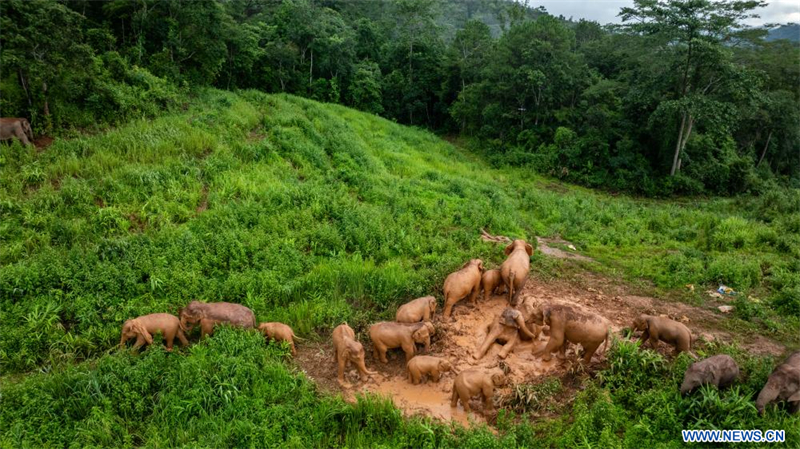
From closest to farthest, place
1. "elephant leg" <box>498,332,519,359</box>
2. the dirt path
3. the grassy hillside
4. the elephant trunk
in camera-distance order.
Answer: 1. the elephant trunk
2. the grassy hillside
3. the dirt path
4. "elephant leg" <box>498,332,519,359</box>

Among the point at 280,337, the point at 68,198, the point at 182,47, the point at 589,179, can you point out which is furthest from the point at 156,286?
the point at 589,179

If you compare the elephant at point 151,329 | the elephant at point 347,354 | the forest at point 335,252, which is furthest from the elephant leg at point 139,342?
the elephant at point 347,354

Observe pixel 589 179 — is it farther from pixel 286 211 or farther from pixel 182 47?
pixel 182 47

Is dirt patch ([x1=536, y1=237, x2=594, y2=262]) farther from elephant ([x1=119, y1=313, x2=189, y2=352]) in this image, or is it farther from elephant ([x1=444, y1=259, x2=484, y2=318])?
elephant ([x1=119, y1=313, x2=189, y2=352])

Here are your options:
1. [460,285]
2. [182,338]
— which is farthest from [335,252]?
[182,338]

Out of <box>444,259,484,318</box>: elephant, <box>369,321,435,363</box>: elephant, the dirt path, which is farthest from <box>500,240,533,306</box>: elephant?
<box>369,321,435,363</box>: elephant

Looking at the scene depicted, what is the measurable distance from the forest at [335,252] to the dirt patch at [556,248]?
0.11 m

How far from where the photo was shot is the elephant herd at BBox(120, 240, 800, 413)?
21.1 feet

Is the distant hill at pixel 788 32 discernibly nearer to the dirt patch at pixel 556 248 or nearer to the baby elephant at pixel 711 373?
the dirt patch at pixel 556 248

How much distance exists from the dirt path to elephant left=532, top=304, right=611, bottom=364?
287 millimetres

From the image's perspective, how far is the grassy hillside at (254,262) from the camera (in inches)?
243

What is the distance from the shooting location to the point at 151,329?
762 cm

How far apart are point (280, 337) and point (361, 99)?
1251 inches

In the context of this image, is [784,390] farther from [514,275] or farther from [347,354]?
[347,354]
